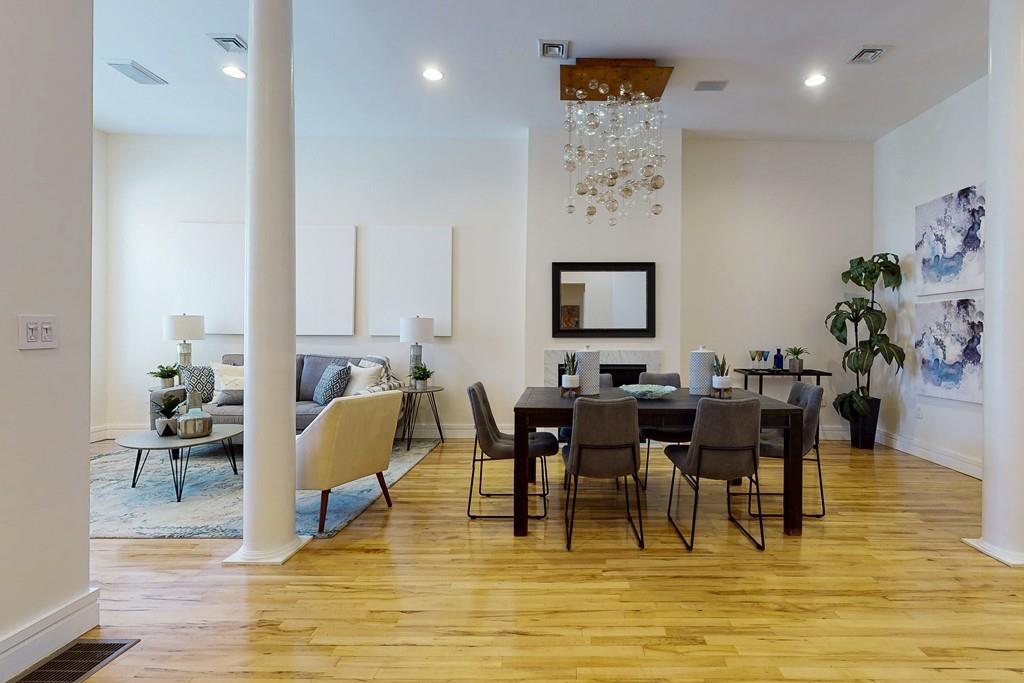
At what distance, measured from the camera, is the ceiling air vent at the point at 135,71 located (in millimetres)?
4668

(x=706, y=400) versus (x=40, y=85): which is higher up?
(x=40, y=85)

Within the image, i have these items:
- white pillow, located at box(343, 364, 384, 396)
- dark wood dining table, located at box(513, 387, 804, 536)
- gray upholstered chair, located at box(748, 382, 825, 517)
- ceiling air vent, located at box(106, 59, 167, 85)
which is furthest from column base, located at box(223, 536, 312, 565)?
ceiling air vent, located at box(106, 59, 167, 85)

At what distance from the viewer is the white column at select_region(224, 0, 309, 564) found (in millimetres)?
2967

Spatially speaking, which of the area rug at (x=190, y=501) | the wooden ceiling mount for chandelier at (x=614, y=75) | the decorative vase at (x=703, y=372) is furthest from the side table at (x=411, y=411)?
the wooden ceiling mount for chandelier at (x=614, y=75)

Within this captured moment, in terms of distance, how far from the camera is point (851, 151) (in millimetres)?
6461

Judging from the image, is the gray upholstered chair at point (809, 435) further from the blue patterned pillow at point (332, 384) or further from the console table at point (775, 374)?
the blue patterned pillow at point (332, 384)

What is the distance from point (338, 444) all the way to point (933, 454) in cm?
555

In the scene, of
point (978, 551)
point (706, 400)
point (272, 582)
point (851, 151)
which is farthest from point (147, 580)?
point (851, 151)

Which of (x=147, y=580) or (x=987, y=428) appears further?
(x=987, y=428)

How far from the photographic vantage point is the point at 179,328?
597cm

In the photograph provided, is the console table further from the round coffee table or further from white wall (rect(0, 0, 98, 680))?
white wall (rect(0, 0, 98, 680))

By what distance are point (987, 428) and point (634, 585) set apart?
7.52 ft

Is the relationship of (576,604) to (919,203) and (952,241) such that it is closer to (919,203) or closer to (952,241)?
(952,241)

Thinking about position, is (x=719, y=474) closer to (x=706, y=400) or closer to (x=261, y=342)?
(x=706, y=400)
